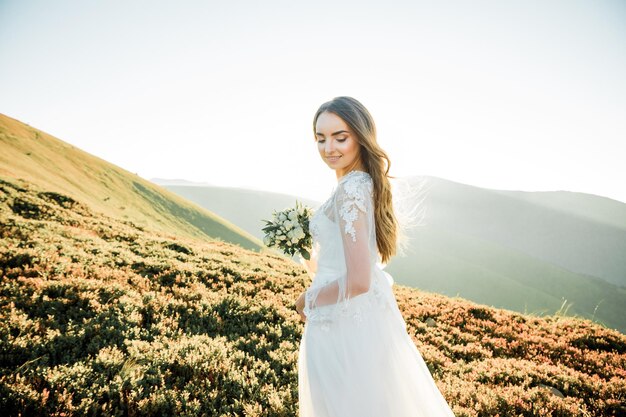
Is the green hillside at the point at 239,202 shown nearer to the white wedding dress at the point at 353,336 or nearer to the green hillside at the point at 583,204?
the green hillside at the point at 583,204

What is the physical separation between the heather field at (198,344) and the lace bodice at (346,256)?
3.02 meters

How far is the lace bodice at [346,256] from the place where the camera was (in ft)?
8.23

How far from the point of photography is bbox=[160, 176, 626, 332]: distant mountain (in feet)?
250

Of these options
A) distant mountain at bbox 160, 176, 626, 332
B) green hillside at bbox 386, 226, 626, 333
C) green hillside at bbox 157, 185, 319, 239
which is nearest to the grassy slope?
distant mountain at bbox 160, 176, 626, 332

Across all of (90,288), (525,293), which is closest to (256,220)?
(525,293)

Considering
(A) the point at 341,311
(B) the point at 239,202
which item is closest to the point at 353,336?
(A) the point at 341,311

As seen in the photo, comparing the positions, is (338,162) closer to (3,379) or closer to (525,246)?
(3,379)

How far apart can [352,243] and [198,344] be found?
5171 mm

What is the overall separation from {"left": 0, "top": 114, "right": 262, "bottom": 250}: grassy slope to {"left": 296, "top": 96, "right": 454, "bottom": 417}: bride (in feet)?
77.7

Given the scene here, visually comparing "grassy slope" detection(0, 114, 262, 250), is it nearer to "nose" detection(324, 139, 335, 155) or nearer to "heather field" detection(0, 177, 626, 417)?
"heather field" detection(0, 177, 626, 417)

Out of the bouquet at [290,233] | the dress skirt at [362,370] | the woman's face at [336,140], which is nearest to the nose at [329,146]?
the woman's face at [336,140]

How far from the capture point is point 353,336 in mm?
2820

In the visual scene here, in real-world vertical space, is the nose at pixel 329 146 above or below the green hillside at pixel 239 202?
above

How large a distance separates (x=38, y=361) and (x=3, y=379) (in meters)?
0.57
